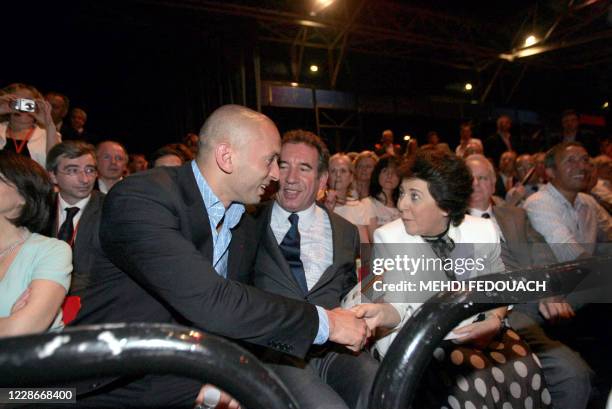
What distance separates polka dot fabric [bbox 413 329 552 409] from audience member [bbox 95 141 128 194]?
157 inches

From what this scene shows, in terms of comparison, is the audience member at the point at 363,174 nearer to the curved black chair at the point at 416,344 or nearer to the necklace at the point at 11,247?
the necklace at the point at 11,247

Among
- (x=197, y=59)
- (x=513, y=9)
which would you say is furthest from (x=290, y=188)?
(x=513, y=9)

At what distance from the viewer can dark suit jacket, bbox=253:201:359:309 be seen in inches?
91.4

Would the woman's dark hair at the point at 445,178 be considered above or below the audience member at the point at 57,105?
below

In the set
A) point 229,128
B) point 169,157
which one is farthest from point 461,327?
Answer: point 169,157

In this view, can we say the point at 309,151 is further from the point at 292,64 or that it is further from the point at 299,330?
the point at 292,64

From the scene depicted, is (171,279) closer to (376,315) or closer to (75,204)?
(376,315)

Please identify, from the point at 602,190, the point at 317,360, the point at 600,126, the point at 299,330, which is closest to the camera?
the point at 299,330

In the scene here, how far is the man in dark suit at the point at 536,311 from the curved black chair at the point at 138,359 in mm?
1336

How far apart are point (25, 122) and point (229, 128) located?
279 cm

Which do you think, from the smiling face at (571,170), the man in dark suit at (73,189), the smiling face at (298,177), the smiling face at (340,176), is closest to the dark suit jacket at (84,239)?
the man in dark suit at (73,189)

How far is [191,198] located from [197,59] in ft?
29.0

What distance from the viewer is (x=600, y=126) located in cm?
1421

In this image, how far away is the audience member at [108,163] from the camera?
448cm
